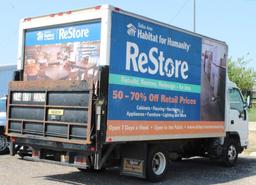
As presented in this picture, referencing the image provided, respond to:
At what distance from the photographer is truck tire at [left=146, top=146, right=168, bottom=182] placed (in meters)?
10.1

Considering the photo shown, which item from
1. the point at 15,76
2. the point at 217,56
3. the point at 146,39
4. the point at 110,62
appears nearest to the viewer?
the point at 110,62

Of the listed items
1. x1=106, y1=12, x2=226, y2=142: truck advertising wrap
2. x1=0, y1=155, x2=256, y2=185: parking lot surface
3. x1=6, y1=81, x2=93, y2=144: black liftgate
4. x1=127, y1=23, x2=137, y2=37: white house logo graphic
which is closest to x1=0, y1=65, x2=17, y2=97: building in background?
x1=0, y1=155, x2=256, y2=185: parking lot surface

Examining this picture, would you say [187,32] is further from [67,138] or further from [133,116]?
[67,138]

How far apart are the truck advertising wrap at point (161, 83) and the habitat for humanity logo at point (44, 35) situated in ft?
5.74

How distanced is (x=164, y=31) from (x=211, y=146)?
12.4 feet

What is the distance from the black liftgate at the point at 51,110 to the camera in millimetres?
9023

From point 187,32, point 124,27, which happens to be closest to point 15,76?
point 124,27

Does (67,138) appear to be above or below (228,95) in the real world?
below

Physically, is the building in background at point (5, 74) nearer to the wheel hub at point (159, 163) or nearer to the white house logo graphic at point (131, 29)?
the wheel hub at point (159, 163)

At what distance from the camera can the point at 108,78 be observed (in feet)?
29.6

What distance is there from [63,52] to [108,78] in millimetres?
1500

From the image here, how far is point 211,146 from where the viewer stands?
41.6 ft

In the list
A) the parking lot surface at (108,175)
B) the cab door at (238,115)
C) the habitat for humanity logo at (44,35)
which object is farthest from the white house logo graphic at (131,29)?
the cab door at (238,115)

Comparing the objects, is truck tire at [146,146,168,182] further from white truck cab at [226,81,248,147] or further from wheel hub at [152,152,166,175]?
white truck cab at [226,81,248,147]
